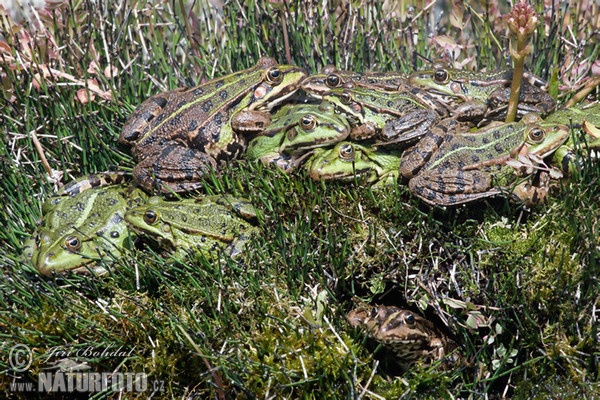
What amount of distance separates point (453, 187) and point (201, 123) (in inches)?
65.1

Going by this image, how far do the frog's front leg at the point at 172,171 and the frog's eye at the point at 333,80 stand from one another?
0.93 m

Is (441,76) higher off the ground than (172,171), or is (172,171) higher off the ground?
(441,76)

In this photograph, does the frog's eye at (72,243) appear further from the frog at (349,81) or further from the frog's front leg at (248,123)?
the frog at (349,81)

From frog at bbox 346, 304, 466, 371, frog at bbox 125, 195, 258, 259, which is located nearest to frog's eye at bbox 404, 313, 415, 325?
frog at bbox 346, 304, 466, 371

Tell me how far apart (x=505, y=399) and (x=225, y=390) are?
4.55 feet

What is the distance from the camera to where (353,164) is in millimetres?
3877

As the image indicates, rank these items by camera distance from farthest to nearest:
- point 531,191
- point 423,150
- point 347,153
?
1. point 347,153
2. point 423,150
3. point 531,191

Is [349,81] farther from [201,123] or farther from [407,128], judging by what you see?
[201,123]

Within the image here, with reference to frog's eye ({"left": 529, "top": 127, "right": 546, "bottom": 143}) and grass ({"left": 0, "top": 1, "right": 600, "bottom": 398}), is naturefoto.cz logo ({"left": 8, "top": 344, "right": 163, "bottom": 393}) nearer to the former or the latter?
grass ({"left": 0, "top": 1, "right": 600, "bottom": 398})

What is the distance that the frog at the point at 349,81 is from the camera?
4387 mm

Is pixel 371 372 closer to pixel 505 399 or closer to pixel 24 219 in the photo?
pixel 505 399

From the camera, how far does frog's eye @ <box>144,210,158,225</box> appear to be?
3744mm

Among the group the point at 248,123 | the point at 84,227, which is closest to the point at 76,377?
the point at 84,227

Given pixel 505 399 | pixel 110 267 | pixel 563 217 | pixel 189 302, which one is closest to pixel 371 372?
pixel 505 399
